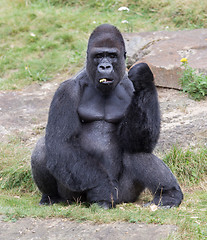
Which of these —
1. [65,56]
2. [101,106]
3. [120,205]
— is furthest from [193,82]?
[65,56]

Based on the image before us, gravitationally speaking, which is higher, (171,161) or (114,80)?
(114,80)

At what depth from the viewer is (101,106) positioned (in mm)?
4008

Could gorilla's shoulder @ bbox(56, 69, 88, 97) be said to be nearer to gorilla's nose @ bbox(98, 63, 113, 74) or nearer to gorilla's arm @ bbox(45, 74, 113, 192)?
gorilla's arm @ bbox(45, 74, 113, 192)

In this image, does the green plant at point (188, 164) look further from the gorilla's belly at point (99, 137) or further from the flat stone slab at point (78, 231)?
the flat stone slab at point (78, 231)

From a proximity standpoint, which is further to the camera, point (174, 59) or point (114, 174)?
point (174, 59)

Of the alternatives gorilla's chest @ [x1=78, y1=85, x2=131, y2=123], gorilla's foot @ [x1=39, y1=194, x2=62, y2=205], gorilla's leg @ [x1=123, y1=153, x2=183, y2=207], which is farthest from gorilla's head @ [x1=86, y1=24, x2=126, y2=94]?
gorilla's foot @ [x1=39, y1=194, x2=62, y2=205]

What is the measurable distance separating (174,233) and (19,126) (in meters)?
3.55

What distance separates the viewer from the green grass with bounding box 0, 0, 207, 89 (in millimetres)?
7777

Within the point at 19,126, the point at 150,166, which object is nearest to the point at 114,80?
the point at 150,166

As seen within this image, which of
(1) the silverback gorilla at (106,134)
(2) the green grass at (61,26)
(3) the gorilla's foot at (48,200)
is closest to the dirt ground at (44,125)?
(2) the green grass at (61,26)

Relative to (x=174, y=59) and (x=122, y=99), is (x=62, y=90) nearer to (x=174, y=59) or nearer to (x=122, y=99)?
(x=122, y=99)

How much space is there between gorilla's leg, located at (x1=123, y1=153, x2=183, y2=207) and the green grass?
150 inches

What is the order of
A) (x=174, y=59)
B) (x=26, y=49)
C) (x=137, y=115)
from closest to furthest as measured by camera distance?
1. (x=137, y=115)
2. (x=174, y=59)
3. (x=26, y=49)

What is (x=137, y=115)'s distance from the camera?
3.74 metres
